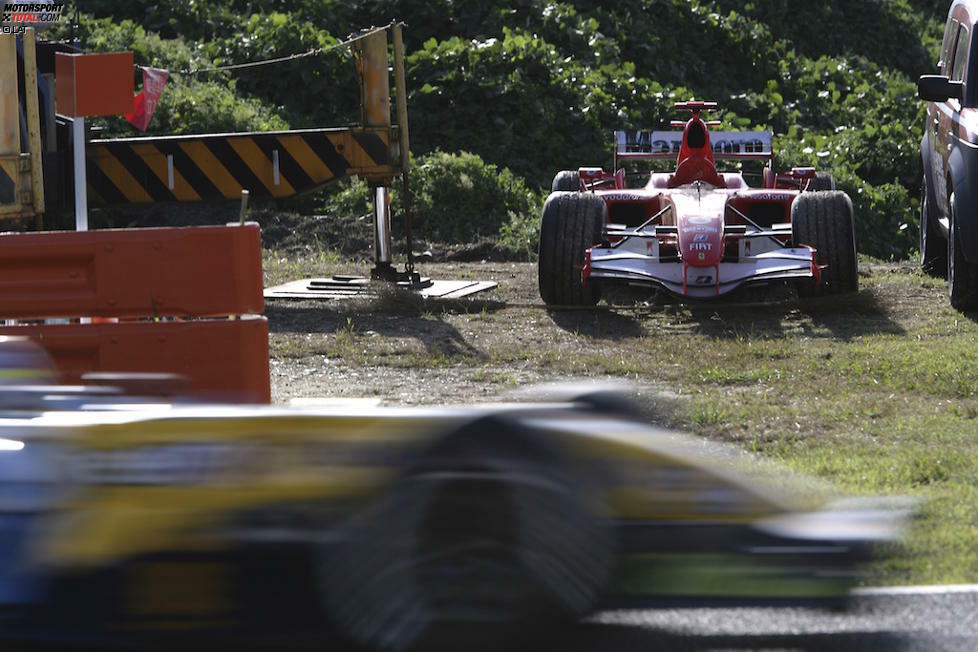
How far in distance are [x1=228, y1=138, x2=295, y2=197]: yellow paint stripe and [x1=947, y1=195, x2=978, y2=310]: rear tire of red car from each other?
5.04 meters

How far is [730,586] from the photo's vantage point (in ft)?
12.4

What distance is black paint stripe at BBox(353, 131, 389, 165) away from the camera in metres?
12.1

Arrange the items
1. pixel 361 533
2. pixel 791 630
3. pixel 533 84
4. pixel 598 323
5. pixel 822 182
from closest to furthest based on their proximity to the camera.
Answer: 1. pixel 361 533
2. pixel 791 630
3. pixel 598 323
4. pixel 822 182
5. pixel 533 84

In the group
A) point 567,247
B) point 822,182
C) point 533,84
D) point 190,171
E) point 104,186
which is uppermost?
point 533,84

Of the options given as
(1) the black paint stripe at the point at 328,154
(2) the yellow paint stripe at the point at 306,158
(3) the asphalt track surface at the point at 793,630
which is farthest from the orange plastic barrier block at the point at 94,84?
(3) the asphalt track surface at the point at 793,630

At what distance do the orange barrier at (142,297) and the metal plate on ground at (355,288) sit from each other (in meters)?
4.54

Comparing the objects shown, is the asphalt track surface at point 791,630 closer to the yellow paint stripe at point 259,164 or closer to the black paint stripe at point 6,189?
the black paint stripe at point 6,189

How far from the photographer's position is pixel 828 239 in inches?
436

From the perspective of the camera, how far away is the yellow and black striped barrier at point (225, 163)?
12.0m

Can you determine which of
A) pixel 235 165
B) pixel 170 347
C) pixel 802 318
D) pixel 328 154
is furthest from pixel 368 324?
pixel 170 347

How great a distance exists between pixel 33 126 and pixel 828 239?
5.60 meters

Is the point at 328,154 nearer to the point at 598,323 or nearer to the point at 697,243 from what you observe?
the point at 598,323

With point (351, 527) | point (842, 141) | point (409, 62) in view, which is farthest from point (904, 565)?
point (409, 62)

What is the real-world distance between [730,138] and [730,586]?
10414mm
